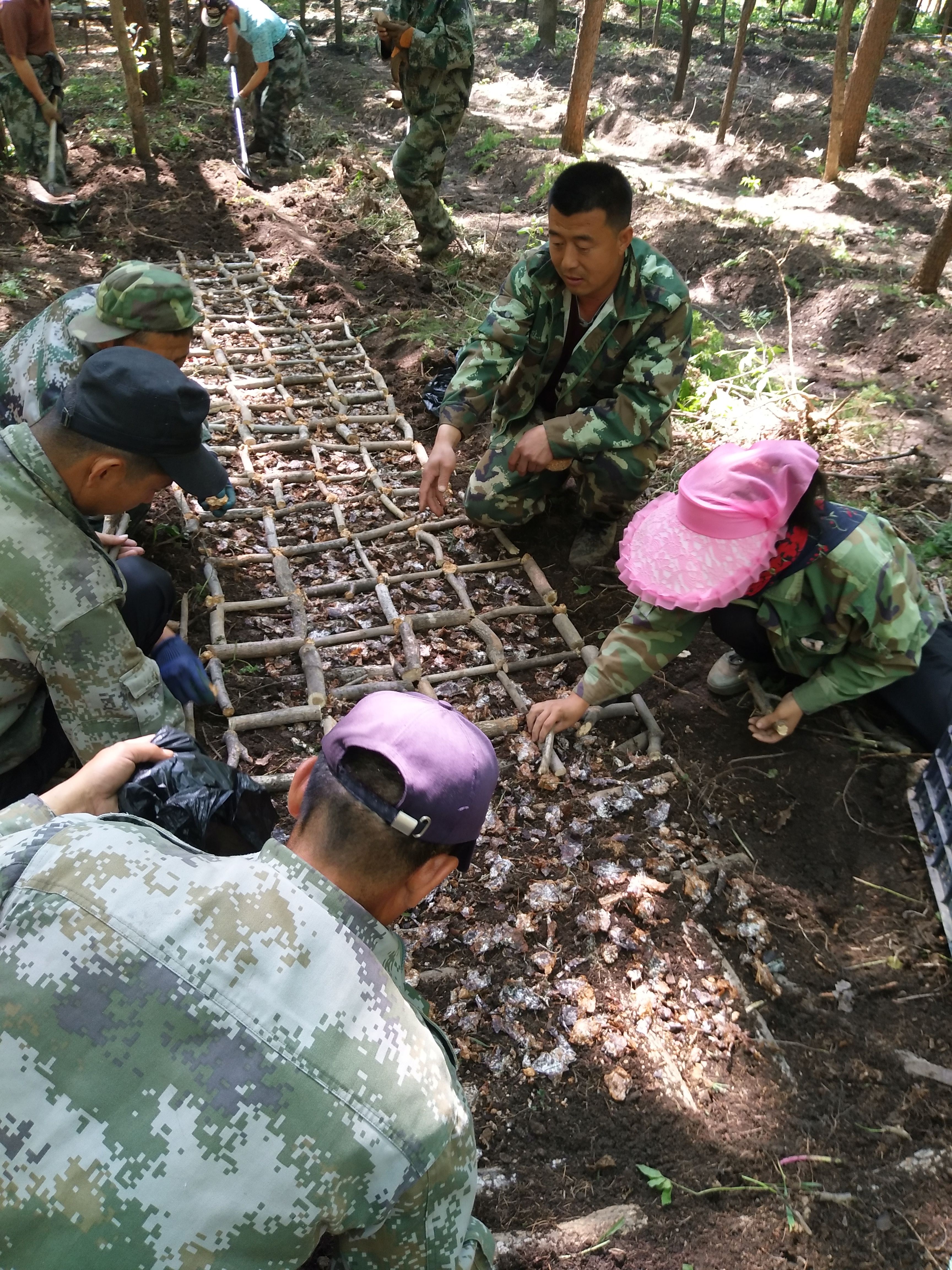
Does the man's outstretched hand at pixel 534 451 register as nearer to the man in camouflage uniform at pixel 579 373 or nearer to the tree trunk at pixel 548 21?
the man in camouflage uniform at pixel 579 373

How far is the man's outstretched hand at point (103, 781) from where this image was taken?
177 cm

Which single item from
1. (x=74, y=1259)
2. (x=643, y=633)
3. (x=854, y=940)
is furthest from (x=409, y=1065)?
(x=854, y=940)

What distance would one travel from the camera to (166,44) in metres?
10.3

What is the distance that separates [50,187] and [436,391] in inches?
181

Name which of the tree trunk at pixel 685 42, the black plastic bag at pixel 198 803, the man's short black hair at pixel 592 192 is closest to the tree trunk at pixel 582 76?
the tree trunk at pixel 685 42

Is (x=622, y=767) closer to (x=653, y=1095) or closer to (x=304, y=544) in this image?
(x=653, y=1095)

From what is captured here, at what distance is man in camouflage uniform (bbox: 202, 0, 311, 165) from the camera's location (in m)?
8.11

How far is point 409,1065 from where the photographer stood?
45.4 inches

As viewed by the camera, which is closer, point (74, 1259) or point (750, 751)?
point (74, 1259)

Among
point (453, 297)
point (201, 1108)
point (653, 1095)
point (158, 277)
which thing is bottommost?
point (653, 1095)

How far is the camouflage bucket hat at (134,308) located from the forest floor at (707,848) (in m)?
1.00

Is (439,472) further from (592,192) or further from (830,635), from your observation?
(830,635)

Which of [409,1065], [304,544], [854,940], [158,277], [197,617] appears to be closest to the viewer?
[409,1065]

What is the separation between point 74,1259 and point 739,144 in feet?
38.5
